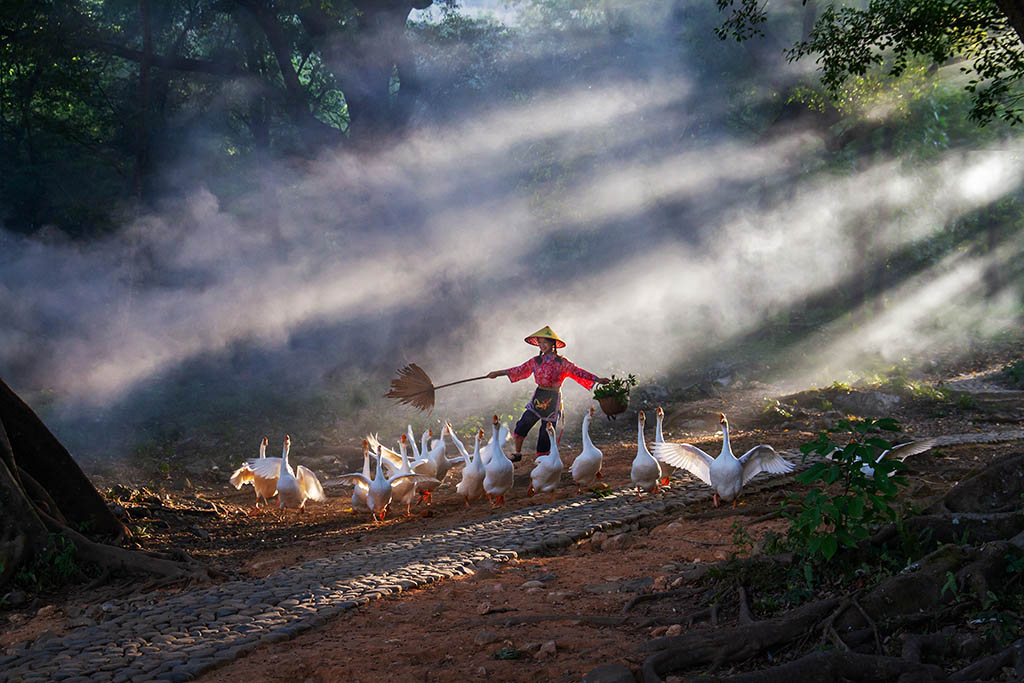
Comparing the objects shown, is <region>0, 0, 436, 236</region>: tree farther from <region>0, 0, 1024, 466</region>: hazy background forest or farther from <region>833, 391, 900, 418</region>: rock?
<region>833, 391, 900, 418</region>: rock

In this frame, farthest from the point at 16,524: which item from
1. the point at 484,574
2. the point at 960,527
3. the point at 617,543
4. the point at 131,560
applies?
the point at 960,527

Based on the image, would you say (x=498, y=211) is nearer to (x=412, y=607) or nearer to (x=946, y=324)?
(x=946, y=324)

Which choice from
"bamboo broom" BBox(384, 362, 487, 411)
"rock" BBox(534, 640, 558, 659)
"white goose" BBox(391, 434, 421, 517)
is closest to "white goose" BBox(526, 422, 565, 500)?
"white goose" BBox(391, 434, 421, 517)

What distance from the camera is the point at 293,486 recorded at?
920 centimetres

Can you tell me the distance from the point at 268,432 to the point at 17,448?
25.2 feet

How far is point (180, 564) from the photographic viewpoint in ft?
21.7

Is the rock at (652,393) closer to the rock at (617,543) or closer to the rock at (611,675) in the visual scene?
the rock at (617,543)

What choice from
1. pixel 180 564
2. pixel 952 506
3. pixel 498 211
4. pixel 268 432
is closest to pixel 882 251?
pixel 498 211

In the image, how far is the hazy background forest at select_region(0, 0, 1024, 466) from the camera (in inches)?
633

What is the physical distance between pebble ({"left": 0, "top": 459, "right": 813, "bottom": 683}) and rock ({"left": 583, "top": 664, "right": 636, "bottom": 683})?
0.51 meters

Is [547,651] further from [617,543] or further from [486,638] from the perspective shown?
[617,543]

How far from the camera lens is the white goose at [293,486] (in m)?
9.19

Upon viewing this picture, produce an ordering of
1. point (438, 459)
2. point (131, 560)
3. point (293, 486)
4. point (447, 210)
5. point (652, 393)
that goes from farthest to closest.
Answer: point (447, 210) < point (652, 393) < point (438, 459) < point (293, 486) < point (131, 560)

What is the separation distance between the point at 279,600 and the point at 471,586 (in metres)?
1.34
